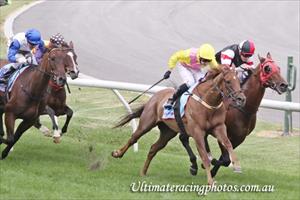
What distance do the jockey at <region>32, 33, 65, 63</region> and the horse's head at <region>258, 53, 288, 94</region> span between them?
103 inches

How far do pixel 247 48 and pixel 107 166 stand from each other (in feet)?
7.42

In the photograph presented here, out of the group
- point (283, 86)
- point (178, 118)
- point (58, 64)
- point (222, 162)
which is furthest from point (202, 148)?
point (58, 64)

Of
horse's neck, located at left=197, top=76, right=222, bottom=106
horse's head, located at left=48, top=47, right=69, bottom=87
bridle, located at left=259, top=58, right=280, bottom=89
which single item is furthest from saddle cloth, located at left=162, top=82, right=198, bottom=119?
horse's head, located at left=48, top=47, right=69, bottom=87

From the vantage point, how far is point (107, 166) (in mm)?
10141

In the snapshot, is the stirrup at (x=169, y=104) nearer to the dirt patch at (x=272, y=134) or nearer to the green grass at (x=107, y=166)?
the green grass at (x=107, y=166)

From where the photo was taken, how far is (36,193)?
8422 mm

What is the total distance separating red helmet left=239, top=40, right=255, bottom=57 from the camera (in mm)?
9956

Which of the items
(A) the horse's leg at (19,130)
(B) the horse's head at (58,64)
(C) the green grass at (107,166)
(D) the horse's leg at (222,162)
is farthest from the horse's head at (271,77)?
(A) the horse's leg at (19,130)

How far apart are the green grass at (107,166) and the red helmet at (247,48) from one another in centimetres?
150

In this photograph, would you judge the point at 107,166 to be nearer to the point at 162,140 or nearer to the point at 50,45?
the point at 162,140

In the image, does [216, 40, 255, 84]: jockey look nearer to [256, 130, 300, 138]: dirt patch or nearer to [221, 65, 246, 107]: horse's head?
[221, 65, 246, 107]: horse's head

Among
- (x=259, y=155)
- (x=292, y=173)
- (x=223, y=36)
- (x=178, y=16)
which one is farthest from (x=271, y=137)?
(x=178, y=16)

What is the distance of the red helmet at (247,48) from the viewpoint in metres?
9.96

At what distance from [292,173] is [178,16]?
44.0 ft
